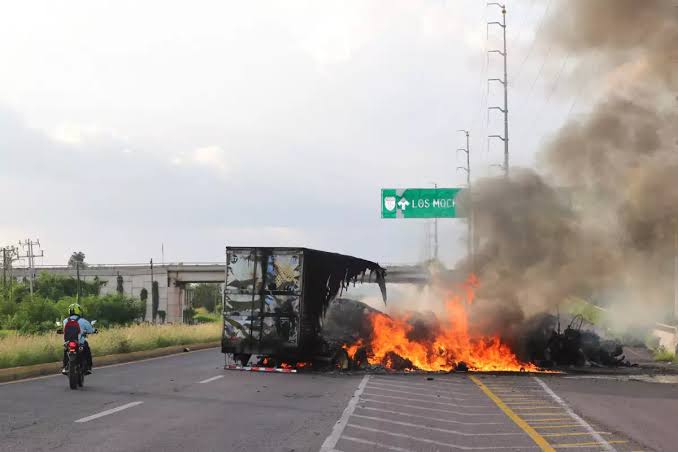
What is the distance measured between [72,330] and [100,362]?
23.3 ft

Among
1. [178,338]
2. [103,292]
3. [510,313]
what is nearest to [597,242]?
[510,313]

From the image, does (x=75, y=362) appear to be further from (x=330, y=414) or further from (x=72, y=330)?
(x=330, y=414)

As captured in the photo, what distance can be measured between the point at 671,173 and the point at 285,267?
10487 millimetres

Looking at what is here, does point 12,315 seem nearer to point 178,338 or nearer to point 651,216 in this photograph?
point 178,338

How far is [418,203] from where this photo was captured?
35.5 m

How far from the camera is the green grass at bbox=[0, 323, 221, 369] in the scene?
18.0m

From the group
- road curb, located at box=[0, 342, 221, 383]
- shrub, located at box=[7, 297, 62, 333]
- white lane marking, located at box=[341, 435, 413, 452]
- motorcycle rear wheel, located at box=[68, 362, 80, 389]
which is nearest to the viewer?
white lane marking, located at box=[341, 435, 413, 452]

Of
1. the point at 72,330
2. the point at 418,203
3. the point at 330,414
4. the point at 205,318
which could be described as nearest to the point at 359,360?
the point at 72,330

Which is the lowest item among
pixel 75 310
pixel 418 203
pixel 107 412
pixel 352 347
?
pixel 352 347

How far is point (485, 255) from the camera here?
937 inches

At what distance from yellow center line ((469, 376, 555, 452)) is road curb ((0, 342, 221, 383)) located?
9973 mm

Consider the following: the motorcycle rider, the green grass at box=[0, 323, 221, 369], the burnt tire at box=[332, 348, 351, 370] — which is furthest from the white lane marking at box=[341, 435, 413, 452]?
the green grass at box=[0, 323, 221, 369]

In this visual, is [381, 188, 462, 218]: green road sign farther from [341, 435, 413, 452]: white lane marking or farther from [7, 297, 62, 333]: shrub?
[7, 297, 62, 333]: shrub

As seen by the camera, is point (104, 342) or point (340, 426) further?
point (104, 342)
